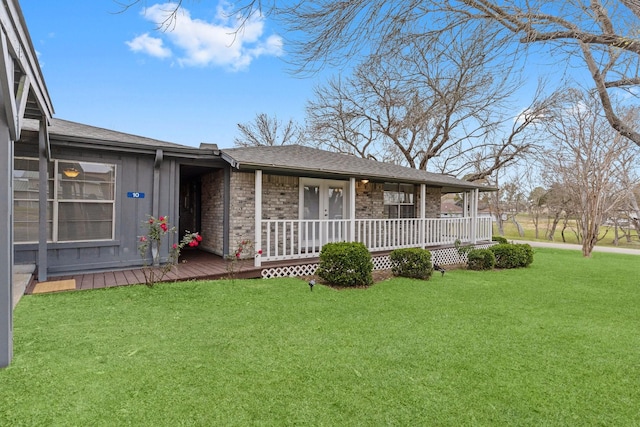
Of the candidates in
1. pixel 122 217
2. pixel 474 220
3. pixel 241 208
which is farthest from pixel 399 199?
pixel 122 217

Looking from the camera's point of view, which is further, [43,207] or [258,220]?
[258,220]

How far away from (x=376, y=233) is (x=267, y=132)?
19.1m

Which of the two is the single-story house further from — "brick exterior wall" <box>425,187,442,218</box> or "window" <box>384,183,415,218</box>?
"brick exterior wall" <box>425,187,442,218</box>

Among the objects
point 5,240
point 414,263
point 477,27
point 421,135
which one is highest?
point 421,135

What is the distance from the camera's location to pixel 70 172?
238 inches

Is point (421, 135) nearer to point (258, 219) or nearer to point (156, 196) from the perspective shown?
point (258, 219)

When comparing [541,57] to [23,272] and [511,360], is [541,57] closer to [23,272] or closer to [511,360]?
[511,360]

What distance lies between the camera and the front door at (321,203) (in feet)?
29.2

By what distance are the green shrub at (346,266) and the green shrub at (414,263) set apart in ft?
4.25

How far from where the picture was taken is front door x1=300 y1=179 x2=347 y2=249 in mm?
8891

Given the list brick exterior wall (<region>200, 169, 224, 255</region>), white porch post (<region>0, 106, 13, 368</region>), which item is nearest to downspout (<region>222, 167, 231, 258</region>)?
brick exterior wall (<region>200, 169, 224, 255</region>)

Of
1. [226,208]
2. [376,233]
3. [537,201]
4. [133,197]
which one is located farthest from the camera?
[537,201]

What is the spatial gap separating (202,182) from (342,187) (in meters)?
4.37

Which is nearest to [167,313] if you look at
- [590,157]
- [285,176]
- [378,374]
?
[378,374]
